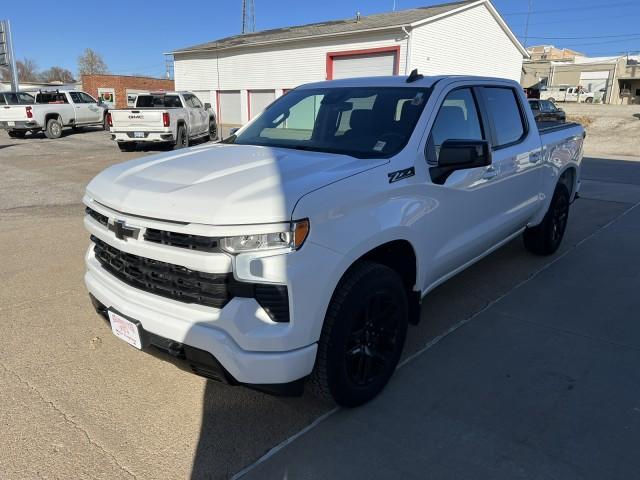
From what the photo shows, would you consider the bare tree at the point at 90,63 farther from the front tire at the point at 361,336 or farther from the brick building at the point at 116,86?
the front tire at the point at 361,336

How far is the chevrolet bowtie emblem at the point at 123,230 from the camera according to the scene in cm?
254

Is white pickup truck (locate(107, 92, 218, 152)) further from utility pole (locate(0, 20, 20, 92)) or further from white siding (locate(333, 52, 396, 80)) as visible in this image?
utility pole (locate(0, 20, 20, 92))

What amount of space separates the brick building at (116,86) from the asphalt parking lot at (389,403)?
152ft

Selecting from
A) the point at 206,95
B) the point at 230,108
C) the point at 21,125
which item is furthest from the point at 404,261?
the point at 206,95

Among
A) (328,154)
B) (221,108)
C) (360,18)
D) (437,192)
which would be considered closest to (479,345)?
(437,192)

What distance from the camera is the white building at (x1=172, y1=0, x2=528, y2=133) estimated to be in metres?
21.2

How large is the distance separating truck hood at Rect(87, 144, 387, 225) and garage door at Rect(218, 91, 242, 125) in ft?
88.6

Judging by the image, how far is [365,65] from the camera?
22.0 meters

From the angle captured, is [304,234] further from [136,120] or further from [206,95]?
[206,95]

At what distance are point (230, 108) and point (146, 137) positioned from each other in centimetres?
1486

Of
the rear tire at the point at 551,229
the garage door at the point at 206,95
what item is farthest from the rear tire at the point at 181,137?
the garage door at the point at 206,95

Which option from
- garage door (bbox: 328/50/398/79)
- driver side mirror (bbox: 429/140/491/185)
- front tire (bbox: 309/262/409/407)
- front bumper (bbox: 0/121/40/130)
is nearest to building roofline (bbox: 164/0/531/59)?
garage door (bbox: 328/50/398/79)

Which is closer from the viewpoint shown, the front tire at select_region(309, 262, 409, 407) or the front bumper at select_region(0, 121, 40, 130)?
the front tire at select_region(309, 262, 409, 407)

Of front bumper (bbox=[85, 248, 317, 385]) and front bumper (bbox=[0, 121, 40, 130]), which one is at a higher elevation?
front bumper (bbox=[0, 121, 40, 130])
